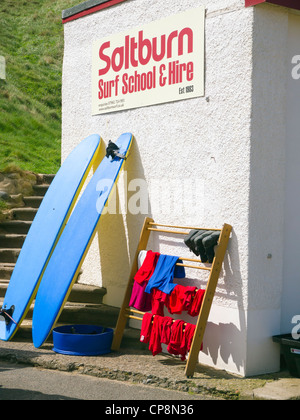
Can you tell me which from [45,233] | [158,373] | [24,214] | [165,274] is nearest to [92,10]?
[45,233]

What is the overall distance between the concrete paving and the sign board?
2.53 metres

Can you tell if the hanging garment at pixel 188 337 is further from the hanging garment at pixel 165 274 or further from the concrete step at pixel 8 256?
the concrete step at pixel 8 256

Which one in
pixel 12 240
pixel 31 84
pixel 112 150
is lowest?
pixel 12 240

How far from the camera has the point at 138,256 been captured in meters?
6.14

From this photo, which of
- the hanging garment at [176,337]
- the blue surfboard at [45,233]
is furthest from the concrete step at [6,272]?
the hanging garment at [176,337]

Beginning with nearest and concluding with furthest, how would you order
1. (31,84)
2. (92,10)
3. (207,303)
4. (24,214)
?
(207,303) < (92,10) < (24,214) < (31,84)

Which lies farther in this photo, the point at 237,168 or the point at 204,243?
the point at 237,168

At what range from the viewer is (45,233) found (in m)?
6.81

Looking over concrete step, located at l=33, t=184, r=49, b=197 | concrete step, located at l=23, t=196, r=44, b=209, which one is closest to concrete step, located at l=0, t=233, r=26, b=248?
concrete step, located at l=23, t=196, r=44, b=209

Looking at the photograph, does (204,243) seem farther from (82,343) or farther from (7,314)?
(7,314)

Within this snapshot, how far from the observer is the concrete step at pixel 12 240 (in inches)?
336

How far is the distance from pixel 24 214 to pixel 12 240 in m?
0.62

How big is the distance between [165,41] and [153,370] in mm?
3200

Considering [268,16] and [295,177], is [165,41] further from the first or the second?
[295,177]
